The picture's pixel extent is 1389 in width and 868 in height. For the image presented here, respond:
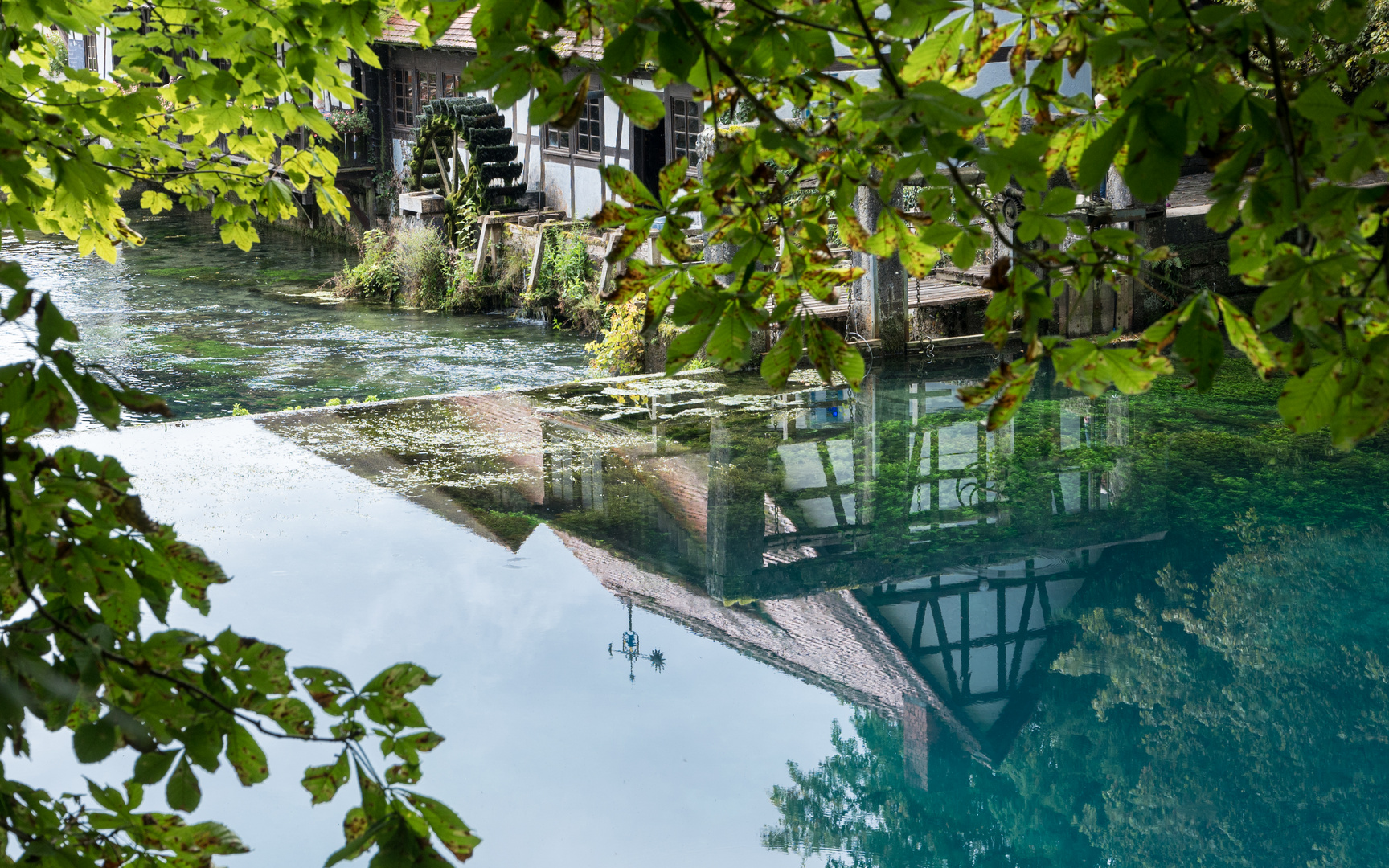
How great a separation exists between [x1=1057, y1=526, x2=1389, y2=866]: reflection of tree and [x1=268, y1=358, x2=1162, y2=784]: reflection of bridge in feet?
1.51

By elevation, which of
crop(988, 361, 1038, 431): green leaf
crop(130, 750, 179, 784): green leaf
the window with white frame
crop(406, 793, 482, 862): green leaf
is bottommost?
crop(406, 793, 482, 862): green leaf

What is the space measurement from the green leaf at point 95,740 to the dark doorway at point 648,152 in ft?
54.6

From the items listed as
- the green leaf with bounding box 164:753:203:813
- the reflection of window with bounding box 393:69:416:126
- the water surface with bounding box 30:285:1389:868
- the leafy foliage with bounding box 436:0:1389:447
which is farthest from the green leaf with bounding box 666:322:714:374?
the reflection of window with bounding box 393:69:416:126

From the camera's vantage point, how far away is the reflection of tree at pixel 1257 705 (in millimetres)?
4441

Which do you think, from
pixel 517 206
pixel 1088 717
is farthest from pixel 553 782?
pixel 517 206

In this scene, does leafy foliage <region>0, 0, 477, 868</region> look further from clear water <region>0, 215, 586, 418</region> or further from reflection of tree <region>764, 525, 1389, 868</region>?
clear water <region>0, 215, 586, 418</region>

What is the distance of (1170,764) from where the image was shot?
4.86 m

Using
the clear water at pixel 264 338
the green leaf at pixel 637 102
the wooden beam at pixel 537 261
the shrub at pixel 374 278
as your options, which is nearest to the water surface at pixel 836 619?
the green leaf at pixel 637 102

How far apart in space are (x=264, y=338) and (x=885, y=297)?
360 inches

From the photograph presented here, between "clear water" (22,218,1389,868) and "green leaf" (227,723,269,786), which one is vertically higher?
"green leaf" (227,723,269,786)

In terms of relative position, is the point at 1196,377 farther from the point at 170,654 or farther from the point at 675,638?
the point at 675,638

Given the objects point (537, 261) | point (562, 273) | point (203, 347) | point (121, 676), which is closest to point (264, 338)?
point (203, 347)

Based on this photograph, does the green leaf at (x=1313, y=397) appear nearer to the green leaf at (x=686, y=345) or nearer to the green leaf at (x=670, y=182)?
the green leaf at (x=686, y=345)

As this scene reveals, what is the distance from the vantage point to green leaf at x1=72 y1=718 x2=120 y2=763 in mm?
1382
